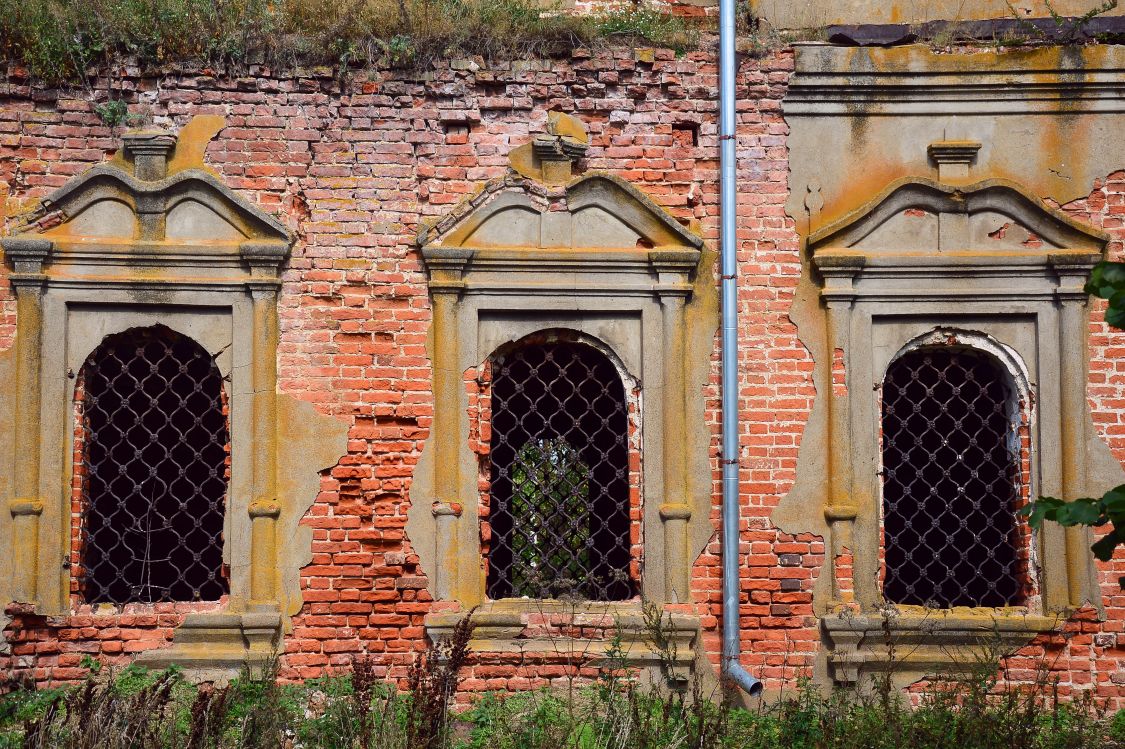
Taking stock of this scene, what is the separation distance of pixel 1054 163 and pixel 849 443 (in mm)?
2211

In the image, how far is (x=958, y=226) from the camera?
654cm

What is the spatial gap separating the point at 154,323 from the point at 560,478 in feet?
8.72

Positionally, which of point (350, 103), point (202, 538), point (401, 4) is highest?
point (401, 4)

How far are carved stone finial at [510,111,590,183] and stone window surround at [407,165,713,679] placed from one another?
0.35 ft

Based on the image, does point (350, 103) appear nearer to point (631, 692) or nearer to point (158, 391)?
point (158, 391)

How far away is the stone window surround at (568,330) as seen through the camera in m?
6.32

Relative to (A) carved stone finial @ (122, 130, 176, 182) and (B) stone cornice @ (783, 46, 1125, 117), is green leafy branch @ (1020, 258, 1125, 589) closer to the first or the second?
(B) stone cornice @ (783, 46, 1125, 117)

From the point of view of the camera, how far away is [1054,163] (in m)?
6.57

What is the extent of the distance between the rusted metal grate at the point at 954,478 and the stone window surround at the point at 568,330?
4.58 feet

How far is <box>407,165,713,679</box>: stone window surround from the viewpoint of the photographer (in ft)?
20.7

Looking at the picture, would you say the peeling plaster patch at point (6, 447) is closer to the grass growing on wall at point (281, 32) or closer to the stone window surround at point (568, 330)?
the grass growing on wall at point (281, 32)

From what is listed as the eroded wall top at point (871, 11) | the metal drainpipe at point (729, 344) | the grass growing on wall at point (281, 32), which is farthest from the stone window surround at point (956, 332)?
the grass growing on wall at point (281, 32)

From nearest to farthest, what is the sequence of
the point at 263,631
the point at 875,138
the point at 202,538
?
the point at 263,631 < the point at 875,138 < the point at 202,538

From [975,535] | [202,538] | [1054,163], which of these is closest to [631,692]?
[975,535]
